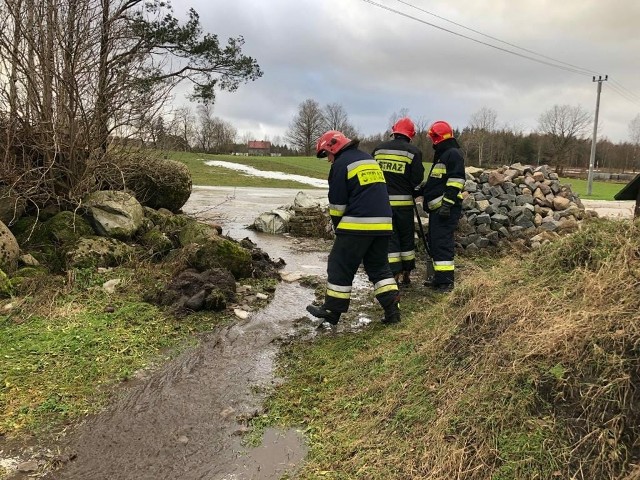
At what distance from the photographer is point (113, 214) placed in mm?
7273

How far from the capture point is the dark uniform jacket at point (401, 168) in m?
6.29

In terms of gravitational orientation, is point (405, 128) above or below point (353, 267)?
above

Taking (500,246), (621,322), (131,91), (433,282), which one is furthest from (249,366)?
(500,246)

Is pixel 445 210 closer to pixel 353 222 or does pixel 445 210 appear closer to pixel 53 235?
pixel 353 222

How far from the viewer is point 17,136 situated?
6793mm

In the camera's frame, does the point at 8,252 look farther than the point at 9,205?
No

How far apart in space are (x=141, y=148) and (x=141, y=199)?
3.24ft

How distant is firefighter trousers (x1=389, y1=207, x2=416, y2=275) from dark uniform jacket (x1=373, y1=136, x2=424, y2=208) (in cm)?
12

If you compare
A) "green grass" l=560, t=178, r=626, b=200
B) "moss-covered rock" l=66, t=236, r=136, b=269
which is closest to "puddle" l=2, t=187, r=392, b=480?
"moss-covered rock" l=66, t=236, r=136, b=269

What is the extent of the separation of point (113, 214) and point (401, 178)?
426 cm

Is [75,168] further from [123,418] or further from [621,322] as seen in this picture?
[621,322]

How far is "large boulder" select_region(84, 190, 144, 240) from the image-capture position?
7.06m

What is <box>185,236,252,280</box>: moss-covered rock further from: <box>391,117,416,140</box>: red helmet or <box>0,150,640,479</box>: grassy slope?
<box>391,117,416,140</box>: red helmet

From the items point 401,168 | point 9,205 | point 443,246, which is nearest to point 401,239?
point 443,246
